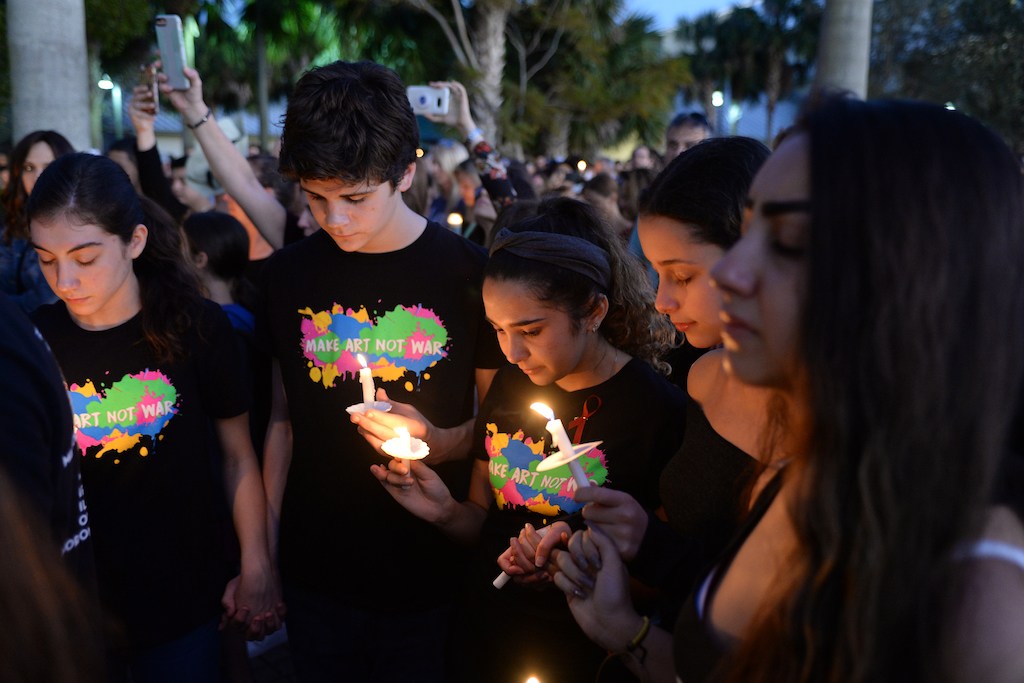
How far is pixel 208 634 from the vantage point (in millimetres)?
2496

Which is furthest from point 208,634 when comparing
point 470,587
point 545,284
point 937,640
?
point 937,640

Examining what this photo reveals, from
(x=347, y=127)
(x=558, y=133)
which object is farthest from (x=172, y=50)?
(x=558, y=133)

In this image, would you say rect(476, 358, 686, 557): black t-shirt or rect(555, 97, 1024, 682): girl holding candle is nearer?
rect(555, 97, 1024, 682): girl holding candle

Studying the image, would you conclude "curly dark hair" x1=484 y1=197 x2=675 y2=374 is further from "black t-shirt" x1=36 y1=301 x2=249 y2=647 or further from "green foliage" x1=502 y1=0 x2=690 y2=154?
"green foliage" x1=502 y1=0 x2=690 y2=154

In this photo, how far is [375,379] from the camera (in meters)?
2.48

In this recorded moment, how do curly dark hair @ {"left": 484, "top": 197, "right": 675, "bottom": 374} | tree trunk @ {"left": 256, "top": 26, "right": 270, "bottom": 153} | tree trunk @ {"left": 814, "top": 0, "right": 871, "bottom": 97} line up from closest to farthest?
curly dark hair @ {"left": 484, "top": 197, "right": 675, "bottom": 374}, tree trunk @ {"left": 814, "top": 0, "right": 871, "bottom": 97}, tree trunk @ {"left": 256, "top": 26, "right": 270, "bottom": 153}

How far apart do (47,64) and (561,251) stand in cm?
476

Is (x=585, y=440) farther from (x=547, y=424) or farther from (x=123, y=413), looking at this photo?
(x=123, y=413)

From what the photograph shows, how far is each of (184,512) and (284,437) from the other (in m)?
0.40

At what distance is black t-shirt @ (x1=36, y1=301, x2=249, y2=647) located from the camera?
7.55 feet

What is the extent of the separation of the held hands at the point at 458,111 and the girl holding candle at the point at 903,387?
3.74m

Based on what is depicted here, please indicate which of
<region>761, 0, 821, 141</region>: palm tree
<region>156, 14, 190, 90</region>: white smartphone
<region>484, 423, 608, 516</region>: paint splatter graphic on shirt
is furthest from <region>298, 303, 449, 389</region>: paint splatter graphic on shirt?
<region>761, 0, 821, 141</region>: palm tree

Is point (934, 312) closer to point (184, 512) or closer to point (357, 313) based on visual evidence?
point (357, 313)

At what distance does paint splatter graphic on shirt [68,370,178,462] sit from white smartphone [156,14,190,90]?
6.23 feet
